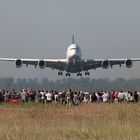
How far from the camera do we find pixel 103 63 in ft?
225

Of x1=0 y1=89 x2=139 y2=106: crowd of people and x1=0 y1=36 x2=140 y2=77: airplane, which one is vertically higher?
x1=0 y1=36 x2=140 y2=77: airplane

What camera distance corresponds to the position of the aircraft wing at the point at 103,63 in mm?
67938

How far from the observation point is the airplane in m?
68.1

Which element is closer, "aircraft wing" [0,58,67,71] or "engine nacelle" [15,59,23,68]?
"engine nacelle" [15,59,23,68]

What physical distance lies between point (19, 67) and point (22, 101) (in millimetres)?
28175

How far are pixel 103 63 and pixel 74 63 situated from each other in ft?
12.3

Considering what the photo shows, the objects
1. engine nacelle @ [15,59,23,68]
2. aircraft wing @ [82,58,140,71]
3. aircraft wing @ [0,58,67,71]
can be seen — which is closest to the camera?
engine nacelle @ [15,59,23,68]

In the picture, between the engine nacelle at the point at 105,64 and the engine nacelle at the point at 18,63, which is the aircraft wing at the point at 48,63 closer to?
the engine nacelle at the point at 18,63

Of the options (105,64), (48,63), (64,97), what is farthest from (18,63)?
(64,97)

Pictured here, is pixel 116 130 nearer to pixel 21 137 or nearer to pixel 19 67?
pixel 21 137

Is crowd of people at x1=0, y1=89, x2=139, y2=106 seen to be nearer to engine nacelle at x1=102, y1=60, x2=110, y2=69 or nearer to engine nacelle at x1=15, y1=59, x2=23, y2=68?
engine nacelle at x1=15, y1=59, x2=23, y2=68

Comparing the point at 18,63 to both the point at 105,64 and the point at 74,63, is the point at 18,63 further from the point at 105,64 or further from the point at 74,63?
the point at 105,64

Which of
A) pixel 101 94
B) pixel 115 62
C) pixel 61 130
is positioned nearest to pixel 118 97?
pixel 101 94

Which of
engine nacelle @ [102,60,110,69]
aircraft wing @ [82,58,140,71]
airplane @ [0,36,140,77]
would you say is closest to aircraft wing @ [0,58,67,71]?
airplane @ [0,36,140,77]
